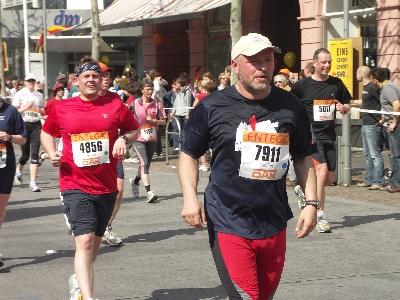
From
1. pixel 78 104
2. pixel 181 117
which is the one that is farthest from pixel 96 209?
pixel 181 117

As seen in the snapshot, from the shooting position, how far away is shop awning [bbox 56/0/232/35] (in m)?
20.9

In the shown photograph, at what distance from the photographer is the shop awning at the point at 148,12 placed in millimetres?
20875

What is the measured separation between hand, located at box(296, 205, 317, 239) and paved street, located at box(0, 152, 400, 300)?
2.06 metres

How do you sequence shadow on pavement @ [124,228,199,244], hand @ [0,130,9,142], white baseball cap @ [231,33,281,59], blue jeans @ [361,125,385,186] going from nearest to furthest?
white baseball cap @ [231,33,281,59]
hand @ [0,130,9,142]
shadow on pavement @ [124,228,199,244]
blue jeans @ [361,125,385,186]

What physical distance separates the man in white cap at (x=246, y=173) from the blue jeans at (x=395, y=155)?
27.0ft

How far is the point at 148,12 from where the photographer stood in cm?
2389

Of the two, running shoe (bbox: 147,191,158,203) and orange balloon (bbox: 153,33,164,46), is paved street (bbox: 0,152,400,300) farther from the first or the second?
orange balloon (bbox: 153,33,164,46)

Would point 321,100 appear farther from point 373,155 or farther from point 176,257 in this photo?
point 373,155

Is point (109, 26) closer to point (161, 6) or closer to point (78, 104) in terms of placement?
point (161, 6)

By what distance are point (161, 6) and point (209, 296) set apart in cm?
1788

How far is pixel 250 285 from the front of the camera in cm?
453

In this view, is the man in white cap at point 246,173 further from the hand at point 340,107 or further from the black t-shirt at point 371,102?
the black t-shirt at point 371,102

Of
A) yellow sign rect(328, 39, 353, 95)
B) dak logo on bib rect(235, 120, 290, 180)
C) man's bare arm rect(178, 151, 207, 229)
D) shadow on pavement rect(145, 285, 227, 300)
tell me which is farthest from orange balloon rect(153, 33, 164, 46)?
dak logo on bib rect(235, 120, 290, 180)

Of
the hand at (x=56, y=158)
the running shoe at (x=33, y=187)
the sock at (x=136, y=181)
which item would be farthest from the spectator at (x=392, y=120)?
the hand at (x=56, y=158)
